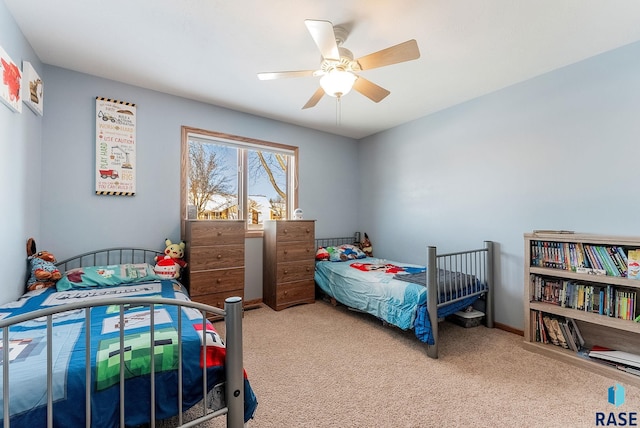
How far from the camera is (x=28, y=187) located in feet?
7.41

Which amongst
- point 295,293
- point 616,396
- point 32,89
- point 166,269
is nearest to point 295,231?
point 295,293

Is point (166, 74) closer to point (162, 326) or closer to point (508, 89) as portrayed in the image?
point (162, 326)

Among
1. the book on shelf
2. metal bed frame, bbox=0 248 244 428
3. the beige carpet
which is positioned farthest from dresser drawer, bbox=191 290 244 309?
the book on shelf

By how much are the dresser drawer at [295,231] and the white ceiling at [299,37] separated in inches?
61.4

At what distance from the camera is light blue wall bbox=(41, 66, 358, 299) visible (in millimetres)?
2586

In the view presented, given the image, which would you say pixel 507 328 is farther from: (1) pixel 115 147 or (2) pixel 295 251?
(1) pixel 115 147

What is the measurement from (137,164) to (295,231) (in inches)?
74.7

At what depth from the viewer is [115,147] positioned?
9.27 feet

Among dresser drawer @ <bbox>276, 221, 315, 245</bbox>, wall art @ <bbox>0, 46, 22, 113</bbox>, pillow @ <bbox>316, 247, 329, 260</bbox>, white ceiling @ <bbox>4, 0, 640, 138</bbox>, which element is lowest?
pillow @ <bbox>316, 247, 329, 260</bbox>

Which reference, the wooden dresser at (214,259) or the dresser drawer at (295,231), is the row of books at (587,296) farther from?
the wooden dresser at (214,259)

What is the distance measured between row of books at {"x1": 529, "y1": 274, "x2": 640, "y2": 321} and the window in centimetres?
299

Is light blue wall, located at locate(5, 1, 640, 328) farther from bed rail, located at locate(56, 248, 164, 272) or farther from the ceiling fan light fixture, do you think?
the ceiling fan light fixture

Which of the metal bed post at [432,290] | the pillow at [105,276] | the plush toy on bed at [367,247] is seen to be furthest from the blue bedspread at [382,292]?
the pillow at [105,276]

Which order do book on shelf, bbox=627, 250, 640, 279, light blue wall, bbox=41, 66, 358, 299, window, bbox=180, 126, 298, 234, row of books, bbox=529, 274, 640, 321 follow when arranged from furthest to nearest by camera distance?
window, bbox=180, 126, 298, 234 → light blue wall, bbox=41, 66, 358, 299 → row of books, bbox=529, 274, 640, 321 → book on shelf, bbox=627, 250, 640, 279
